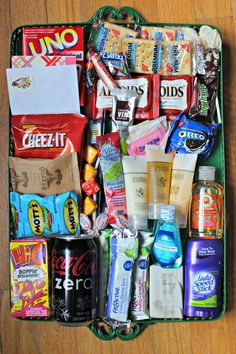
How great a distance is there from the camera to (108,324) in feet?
3.94

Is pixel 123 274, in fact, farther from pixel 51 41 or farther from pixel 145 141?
pixel 51 41

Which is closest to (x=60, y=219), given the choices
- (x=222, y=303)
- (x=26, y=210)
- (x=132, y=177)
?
(x=26, y=210)

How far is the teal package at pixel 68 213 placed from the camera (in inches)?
47.1

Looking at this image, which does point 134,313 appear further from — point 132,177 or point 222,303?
point 132,177

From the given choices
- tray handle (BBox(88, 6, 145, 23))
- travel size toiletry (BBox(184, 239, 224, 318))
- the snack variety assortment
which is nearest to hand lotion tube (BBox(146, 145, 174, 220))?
the snack variety assortment

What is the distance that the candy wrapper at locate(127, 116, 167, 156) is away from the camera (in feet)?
4.00

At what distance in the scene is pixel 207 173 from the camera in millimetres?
1187

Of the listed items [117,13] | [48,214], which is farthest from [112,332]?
[117,13]

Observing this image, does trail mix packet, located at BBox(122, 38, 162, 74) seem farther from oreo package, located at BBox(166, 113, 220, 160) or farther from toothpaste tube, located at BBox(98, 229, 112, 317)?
toothpaste tube, located at BBox(98, 229, 112, 317)

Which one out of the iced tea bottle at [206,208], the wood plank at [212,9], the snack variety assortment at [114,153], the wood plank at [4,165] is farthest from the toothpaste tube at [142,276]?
the wood plank at [212,9]

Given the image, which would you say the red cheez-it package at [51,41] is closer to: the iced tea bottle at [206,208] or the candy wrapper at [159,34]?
the candy wrapper at [159,34]

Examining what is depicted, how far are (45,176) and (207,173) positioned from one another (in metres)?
0.38

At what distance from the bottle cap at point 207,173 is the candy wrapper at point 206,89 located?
121 millimetres

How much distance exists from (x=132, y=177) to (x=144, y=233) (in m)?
0.13
